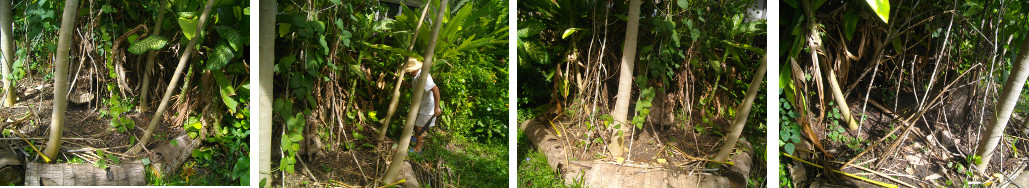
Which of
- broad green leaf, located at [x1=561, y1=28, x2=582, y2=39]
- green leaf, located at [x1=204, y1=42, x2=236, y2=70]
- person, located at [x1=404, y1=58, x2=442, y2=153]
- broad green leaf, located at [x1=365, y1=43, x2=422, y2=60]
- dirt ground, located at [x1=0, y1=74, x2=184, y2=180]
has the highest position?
broad green leaf, located at [x1=561, y1=28, x2=582, y2=39]

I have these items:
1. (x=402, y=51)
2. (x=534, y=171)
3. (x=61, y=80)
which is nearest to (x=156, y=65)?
(x=61, y=80)

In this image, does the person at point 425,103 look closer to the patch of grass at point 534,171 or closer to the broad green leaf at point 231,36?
the patch of grass at point 534,171

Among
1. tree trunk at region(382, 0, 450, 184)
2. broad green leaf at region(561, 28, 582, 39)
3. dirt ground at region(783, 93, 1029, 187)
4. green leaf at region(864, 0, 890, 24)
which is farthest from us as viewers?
dirt ground at region(783, 93, 1029, 187)

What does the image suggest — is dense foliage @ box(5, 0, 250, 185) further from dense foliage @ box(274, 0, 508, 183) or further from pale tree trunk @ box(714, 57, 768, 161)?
pale tree trunk @ box(714, 57, 768, 161)

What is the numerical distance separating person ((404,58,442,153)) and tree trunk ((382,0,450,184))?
0.01 meters

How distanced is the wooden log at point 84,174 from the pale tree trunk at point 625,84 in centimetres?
149

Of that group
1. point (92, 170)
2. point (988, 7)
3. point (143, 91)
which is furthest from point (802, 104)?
point (92, 170)

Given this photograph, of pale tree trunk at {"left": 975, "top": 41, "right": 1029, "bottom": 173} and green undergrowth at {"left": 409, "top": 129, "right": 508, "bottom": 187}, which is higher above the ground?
pale tree trunk at {"left": 975, "top": 41, "right": 1029, "bottom": 173}

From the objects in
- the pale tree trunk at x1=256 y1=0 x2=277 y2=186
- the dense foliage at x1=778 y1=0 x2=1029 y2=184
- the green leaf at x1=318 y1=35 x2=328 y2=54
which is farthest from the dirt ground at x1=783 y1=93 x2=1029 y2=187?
the pale tree trunk at x1=256 y1=0 x2=277 y2=186

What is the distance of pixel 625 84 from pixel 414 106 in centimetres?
64

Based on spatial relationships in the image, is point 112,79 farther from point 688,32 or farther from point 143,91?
point 688,32

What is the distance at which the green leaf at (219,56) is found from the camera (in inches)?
76.0

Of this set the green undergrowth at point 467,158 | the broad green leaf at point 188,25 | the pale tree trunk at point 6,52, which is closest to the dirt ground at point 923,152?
the green undergrowth at point 467,158

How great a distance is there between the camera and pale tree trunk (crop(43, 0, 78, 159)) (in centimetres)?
192
